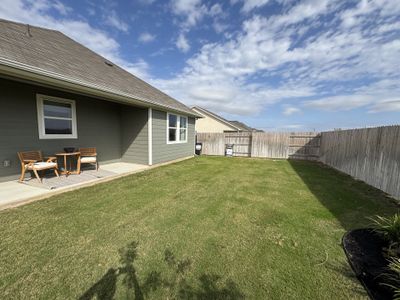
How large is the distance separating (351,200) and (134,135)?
7.73 metres

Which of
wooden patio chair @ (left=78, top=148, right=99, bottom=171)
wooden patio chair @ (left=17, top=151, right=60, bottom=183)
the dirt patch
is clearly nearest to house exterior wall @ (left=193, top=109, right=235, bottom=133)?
wooden patio chair @ (left=78, top=148, right=99, bottom=171)

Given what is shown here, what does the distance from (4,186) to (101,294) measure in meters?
4.79

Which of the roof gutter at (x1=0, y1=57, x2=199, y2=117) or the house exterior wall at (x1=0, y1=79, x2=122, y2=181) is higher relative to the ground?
the roof gutter at (x1=0, y1=57, x2=199, y2=117)

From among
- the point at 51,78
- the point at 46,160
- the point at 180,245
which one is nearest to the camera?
the point at 180,245

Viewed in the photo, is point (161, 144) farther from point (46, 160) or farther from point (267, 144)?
point (267, 144)

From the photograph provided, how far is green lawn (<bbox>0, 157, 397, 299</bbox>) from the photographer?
179cm

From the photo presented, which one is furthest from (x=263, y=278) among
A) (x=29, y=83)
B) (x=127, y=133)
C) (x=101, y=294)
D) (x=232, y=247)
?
(x=127, y=133)

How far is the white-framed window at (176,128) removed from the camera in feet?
30.1

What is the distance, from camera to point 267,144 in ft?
41.5

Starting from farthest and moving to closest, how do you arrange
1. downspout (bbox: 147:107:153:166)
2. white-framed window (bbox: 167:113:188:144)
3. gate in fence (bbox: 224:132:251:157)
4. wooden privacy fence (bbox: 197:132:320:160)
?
gate in fence (bbox: 224:132:251:157)
wooden privacy fence (bbox: 197:132:320:160)
white-framed window (bbox: 167:113:188:144)
downspout (bbox: 147:107:153:166)

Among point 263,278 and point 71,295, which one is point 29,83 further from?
point 263,278

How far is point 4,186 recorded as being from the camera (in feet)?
14.6

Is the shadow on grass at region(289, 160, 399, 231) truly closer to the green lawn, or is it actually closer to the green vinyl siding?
the green lawn

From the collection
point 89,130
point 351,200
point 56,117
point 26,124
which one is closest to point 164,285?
point 351,200
